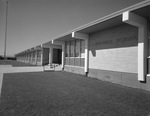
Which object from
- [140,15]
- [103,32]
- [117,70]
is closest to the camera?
[140,15]

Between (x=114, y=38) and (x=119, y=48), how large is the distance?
831 millimetres

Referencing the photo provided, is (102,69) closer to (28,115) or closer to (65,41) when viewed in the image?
(28,115)

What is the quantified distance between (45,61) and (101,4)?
14781mm

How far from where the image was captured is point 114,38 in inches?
293

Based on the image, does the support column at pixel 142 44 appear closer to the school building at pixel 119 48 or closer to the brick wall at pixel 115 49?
the school building at pixel 119 48

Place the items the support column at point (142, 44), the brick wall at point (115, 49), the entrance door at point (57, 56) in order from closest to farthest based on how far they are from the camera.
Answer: the support column at point (142, 44), the brick wall at point (115, 49), the entrance door at point (57, 56)

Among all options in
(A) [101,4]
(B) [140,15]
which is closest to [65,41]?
(A) [101,4]

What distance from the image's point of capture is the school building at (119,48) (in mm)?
5531

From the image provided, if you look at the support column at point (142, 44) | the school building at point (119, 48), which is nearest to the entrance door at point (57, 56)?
the school building at point (119, 48)

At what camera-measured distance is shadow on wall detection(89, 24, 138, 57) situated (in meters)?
6.38

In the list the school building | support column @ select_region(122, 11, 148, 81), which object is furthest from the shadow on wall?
support column @ select_region(122, 11, 148, 81)

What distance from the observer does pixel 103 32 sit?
27.5ft

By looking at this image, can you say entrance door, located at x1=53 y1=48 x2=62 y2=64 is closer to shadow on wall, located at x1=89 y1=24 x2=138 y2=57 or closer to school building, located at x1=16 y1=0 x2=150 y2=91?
school building, located at x1=16 y1=0 x2=150 y2=91

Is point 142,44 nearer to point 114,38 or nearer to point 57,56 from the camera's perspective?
point 114,38
